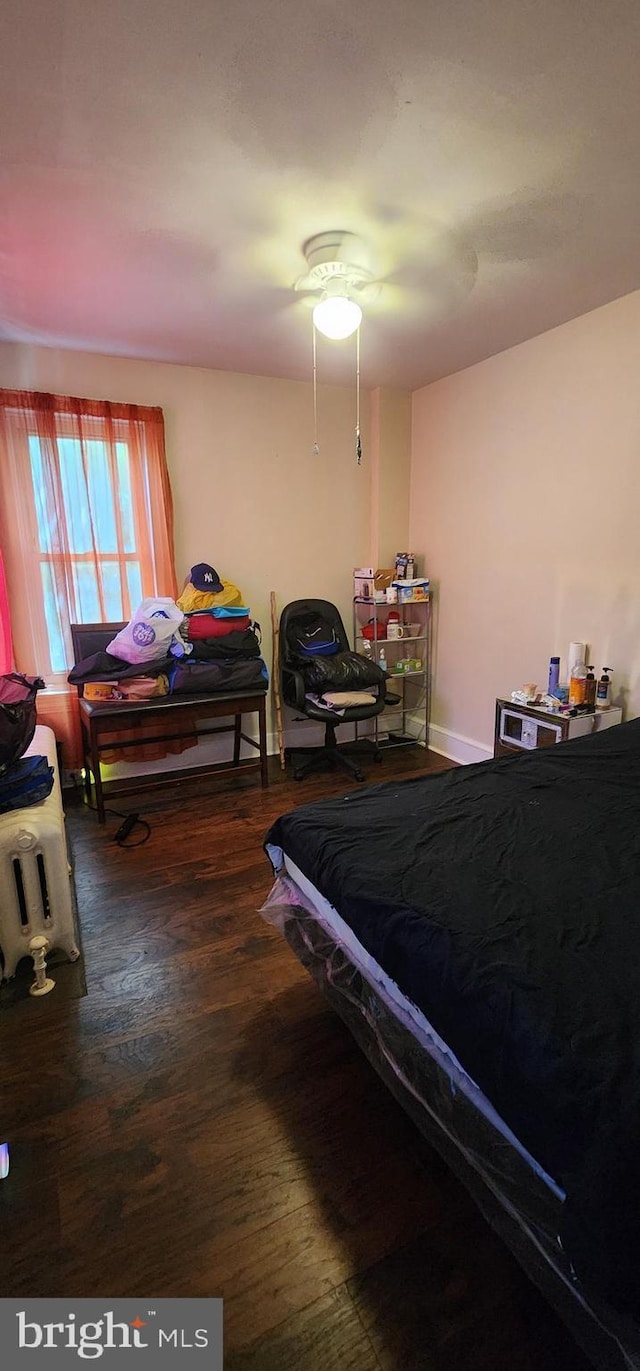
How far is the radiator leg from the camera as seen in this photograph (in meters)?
1.89

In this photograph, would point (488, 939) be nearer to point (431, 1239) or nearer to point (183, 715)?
point (431, 1239)

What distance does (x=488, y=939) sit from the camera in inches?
47.6

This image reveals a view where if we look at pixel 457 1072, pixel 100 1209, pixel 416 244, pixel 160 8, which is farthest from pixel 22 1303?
pixel 416 244

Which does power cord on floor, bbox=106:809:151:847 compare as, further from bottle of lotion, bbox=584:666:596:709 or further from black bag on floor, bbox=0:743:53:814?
bottle of lotion, bbox=584:666:596:709

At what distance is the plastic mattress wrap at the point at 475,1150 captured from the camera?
0.91 m

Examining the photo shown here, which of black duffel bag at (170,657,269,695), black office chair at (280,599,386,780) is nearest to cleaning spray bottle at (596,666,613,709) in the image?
black office chair at (280,599,386,780)

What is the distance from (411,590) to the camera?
4027 millimetres

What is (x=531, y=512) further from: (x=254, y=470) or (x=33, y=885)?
(x=33, y=885)

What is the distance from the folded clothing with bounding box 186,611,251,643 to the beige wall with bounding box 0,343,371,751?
45cm

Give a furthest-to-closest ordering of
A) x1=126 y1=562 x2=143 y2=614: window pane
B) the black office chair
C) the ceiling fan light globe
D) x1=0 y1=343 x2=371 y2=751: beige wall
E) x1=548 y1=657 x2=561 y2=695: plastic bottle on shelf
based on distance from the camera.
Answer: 1. the black office chair
2. x1=126 y1=562 x2=143 y2=614: window pane
3. x1=0 y1=343 x2=371 y2=751: beige wall
4. x1=548 y1=657 x2=561 y2=695: plastic bottle on shelf
5. the ceiling fan light globe

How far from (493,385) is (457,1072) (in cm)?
344

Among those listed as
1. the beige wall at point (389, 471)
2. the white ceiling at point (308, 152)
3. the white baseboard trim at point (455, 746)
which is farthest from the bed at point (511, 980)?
the beige wall at point (389, 471)

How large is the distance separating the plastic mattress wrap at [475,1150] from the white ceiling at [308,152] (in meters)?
2.14

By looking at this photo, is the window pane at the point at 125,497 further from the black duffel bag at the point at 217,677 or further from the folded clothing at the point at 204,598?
the black duffel bag at the point at 217,677
